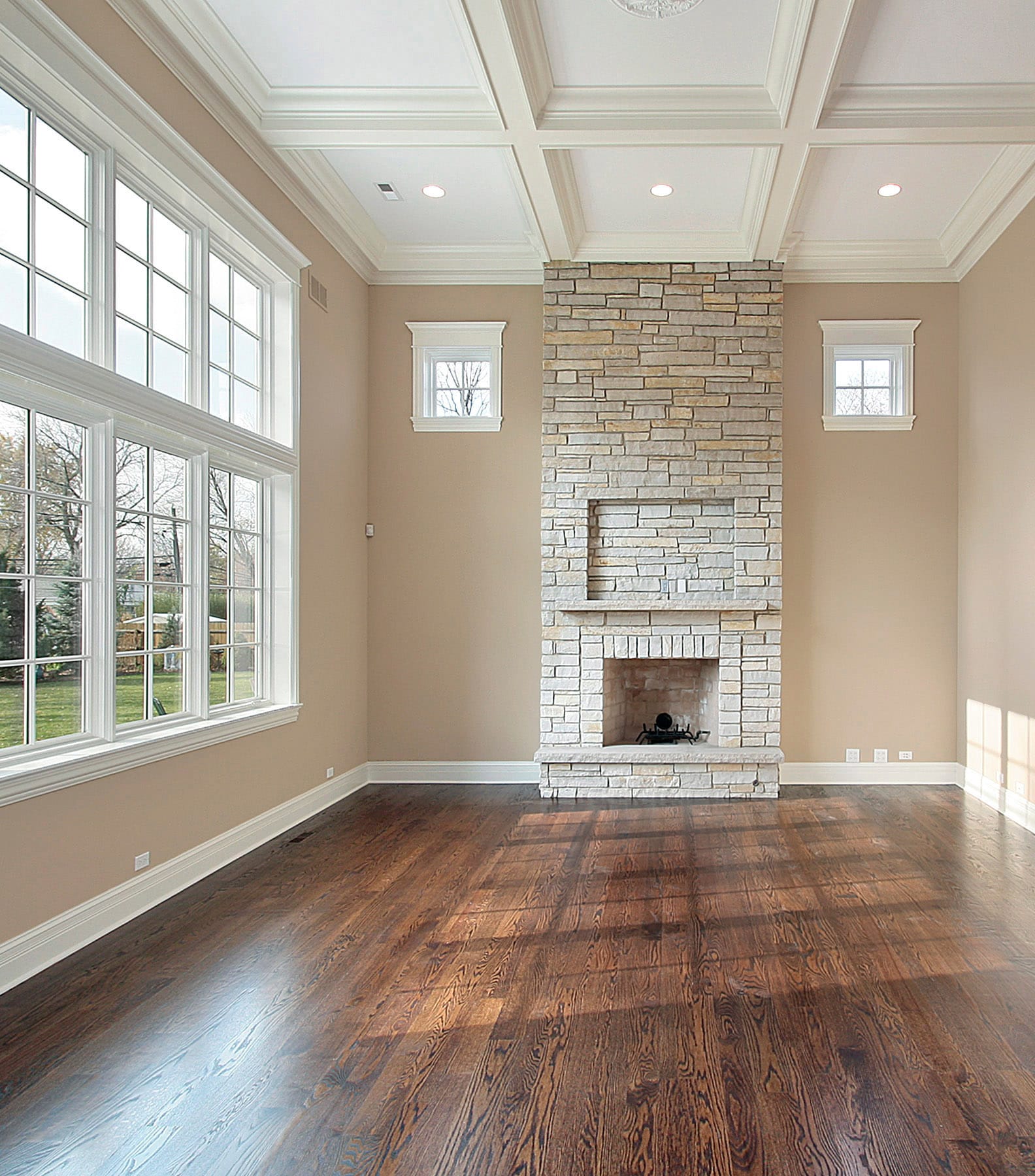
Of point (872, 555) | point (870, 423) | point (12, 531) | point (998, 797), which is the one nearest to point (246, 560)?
point (12, 531)

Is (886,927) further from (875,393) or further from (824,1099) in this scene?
(875,393)

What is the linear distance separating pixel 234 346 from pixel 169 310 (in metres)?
0.67

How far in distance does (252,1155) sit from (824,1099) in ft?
4.55

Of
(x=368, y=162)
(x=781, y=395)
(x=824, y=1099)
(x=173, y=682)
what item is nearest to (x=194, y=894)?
(x=173, y=682)

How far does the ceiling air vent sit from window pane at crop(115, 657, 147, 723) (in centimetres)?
266

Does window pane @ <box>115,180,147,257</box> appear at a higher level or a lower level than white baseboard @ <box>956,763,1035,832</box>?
higher

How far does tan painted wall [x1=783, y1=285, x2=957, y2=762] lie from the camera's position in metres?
6.41

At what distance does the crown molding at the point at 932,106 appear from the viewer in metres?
4.21

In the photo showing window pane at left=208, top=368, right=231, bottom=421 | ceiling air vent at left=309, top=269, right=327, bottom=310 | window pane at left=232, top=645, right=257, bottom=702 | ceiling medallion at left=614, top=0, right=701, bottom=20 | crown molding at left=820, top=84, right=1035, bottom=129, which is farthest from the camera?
ceiling air vent at left=309, top=269, right=327, bottom=310

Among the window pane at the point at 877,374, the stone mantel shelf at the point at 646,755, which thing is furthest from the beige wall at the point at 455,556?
the window pane at the point at 877,374

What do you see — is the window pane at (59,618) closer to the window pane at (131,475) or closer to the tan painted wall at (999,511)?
the window pane at (131,475)

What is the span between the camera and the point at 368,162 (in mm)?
5094

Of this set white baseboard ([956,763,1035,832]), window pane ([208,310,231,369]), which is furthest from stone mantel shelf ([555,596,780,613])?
window pane ([208,310,231,369])

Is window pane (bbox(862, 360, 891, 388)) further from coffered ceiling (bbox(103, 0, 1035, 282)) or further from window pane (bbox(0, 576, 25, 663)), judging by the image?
window pane (bbox(0, 576, 25, 663))
